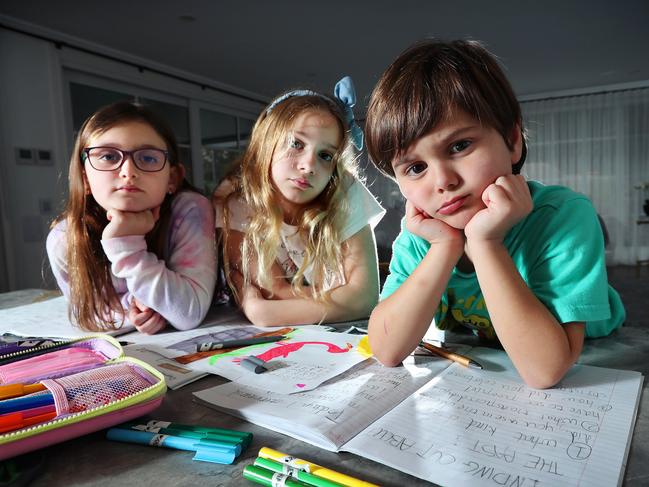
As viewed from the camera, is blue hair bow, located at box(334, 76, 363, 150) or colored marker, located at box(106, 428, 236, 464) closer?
colored marker, located at box(106, 428, 236, 464)

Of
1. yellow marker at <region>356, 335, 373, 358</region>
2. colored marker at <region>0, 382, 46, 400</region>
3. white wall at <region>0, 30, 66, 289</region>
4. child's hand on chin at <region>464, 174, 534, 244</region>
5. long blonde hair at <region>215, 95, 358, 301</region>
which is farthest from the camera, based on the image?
white wall at <region>0, 30, 66, 289</region>

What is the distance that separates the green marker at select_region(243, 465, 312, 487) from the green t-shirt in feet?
1.19

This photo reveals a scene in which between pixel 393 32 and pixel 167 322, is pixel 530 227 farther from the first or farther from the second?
pixel 393 32

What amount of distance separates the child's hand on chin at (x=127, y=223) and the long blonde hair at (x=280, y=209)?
18cm

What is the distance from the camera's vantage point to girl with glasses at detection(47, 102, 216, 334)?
909 mm

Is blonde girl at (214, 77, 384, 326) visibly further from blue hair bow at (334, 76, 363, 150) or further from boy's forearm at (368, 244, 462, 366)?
boy's forearm at (368, 244, 462, 366)

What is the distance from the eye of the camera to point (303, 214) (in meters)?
1.09

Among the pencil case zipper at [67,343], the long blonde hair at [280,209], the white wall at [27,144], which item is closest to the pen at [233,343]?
the pencil case zipper at [67,343]

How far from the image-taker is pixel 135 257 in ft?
3.00

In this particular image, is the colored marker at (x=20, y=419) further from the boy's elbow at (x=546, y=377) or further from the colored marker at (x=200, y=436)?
the boy's elbow at (x=546, y=377)

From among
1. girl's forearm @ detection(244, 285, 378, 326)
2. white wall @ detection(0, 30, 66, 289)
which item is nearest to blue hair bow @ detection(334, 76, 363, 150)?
girl's forearm @ detection(244, 285, 378, 326)

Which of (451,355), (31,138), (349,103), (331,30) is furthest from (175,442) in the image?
(31,138)

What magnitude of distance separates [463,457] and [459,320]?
1.46ft

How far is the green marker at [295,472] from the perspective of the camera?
0.35 m
